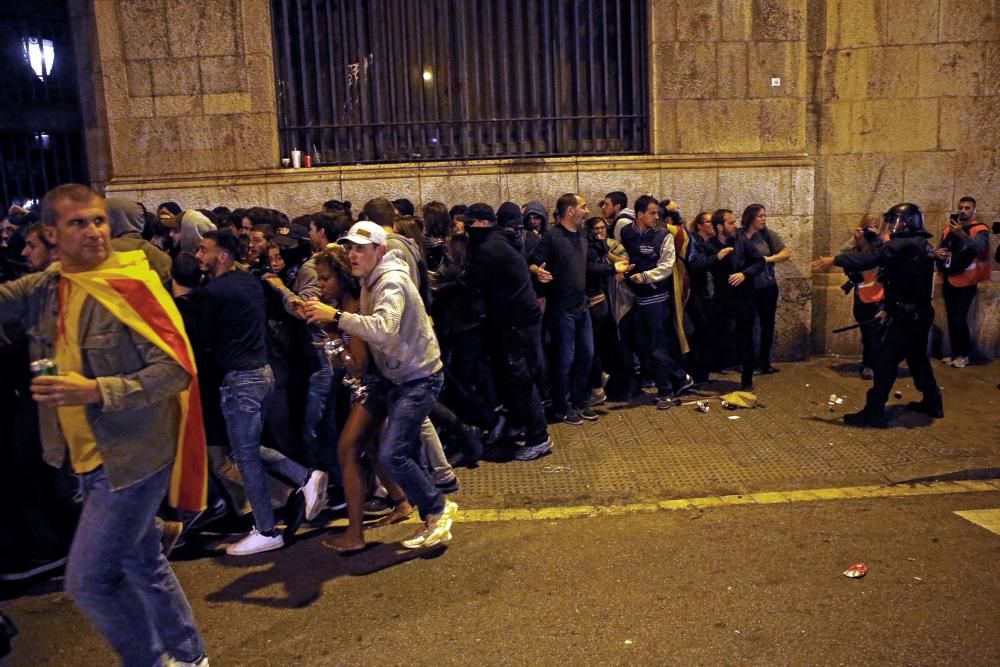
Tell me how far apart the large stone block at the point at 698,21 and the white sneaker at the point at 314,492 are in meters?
6.54

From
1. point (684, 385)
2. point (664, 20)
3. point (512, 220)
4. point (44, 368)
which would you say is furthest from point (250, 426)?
point (664, 20)

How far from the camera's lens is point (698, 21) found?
33.2 ft

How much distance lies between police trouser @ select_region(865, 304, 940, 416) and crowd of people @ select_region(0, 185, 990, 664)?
0.03m

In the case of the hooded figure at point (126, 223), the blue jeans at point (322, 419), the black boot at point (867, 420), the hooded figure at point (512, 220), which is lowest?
the black boot at point (867, 420)

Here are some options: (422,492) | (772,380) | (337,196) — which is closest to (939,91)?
(772,380)

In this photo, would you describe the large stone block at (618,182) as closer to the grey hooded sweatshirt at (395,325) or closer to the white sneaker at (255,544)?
the grey hooded sweatshirt at (395,325)

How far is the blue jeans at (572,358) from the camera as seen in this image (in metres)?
8.20

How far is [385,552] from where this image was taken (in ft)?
18.7

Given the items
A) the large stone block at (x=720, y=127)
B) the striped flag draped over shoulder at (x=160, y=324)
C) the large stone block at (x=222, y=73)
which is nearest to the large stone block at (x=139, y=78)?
the large stone block at (x=222, y=73)

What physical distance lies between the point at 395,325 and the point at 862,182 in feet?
24.5

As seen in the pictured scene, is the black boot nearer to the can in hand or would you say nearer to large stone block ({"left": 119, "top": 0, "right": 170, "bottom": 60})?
the can in hand

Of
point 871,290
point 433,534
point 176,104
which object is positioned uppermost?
point 176,104

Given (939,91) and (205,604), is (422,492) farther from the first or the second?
(939,91)

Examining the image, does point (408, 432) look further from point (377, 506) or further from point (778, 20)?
point (778, 20)
